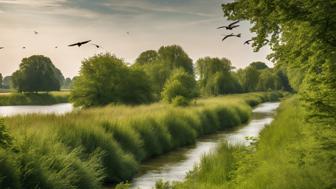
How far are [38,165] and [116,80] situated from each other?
997 inches

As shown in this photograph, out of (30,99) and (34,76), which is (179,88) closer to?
(30,99)

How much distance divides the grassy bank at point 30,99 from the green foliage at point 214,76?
27.7 m

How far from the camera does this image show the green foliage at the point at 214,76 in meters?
90.6

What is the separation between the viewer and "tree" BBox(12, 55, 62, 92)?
83.8m

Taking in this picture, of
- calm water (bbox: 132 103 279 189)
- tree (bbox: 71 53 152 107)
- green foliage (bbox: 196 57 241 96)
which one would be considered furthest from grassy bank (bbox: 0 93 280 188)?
green foliage (bbox: 196 57 241 96)

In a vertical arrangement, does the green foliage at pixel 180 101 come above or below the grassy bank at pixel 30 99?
below

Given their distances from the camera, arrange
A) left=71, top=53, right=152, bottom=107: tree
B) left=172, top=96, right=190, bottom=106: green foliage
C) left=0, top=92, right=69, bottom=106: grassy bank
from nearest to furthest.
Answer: left=71, top=53, right=152, bottom=107: tree → left=172, top=96, right=190, bottom=106: green foliage → left=0, top=92, right=69, bottom=106: grassy bank

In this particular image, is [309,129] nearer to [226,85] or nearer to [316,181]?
[316,181]

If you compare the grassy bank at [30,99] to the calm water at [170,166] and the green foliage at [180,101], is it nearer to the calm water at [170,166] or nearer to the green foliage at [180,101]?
the green foliage at [180,101]

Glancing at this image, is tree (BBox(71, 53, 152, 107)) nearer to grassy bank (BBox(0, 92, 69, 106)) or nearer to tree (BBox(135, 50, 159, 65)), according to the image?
grassy bank (BBox(0, 92, 69, 106))

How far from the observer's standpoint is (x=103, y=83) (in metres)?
35.7

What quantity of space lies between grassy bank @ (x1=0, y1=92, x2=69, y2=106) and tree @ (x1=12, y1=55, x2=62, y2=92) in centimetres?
196

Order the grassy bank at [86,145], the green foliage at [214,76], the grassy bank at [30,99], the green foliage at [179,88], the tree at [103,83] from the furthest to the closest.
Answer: the green foliage at [214,76] → the grassy bank at [30,99] → the green foliage at [179,88] → the tree at [103,83] → the grassy bank at [86,145]

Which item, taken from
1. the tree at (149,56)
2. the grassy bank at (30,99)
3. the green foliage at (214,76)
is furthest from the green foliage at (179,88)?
the green foliage at (214,76)
